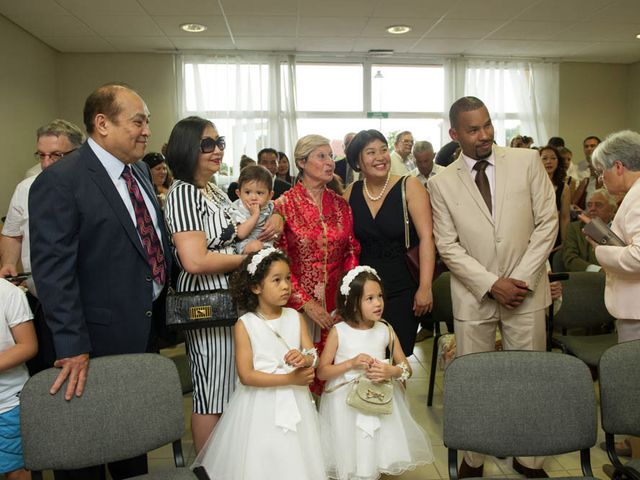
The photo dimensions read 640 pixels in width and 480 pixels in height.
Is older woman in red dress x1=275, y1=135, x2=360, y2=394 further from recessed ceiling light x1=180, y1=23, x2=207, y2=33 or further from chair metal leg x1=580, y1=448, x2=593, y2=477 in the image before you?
recessed ceiling light x1=180, y1=23, x2=207, y2=33

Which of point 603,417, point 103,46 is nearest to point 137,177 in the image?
point 603,417

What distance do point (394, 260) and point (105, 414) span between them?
150cm

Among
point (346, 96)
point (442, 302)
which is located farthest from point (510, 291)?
point (346, 96)

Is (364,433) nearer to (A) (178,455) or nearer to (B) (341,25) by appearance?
(A) (178,455)

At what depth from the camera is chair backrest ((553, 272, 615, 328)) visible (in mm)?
3533

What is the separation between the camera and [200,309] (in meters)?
2.13

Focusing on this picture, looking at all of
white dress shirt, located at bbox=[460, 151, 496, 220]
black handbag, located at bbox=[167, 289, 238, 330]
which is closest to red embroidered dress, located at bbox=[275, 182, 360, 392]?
black handbag, located at bbox=[167, 289, 238, 330]

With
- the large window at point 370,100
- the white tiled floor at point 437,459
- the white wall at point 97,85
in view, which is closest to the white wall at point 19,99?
the white wall at point 97,85

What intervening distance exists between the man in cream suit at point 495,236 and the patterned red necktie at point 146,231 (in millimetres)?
1334

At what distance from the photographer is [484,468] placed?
2.85 metres

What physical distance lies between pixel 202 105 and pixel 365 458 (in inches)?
269

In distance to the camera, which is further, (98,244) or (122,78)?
(122,78)

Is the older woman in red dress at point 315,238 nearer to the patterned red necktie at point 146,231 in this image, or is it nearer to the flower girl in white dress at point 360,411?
the flower girl in white dress at point 360,411

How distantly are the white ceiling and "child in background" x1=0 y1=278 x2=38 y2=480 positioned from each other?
4381 millimetres
